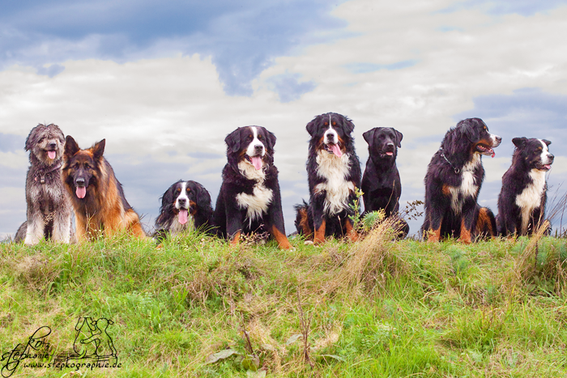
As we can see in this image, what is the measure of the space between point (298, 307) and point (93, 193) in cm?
410

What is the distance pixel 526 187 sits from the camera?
8.36 metres

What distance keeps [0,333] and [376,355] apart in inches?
146

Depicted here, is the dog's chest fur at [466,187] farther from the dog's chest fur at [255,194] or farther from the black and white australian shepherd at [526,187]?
the dog's chest fur at [255,194]

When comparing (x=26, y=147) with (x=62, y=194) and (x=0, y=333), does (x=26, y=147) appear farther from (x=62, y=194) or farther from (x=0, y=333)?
(x=0, y=333)

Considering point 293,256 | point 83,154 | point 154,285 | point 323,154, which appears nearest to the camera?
point 154,285

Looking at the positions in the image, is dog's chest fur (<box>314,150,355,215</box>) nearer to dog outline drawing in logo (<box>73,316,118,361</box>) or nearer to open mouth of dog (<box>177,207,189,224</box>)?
open mouth of dog (<box>177,207,189,224</box>)

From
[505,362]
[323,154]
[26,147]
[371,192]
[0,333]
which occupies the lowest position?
[505,362]

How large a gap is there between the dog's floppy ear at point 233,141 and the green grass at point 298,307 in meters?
1.58

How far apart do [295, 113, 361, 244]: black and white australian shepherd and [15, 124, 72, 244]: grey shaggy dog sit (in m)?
4.62

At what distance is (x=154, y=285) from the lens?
5.39m

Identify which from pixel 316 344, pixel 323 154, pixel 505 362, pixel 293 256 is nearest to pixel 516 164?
pixel 323 154

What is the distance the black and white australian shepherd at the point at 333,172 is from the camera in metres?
7.53

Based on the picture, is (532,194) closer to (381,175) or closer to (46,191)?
(381,175)

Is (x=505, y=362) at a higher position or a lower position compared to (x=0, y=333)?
lower
